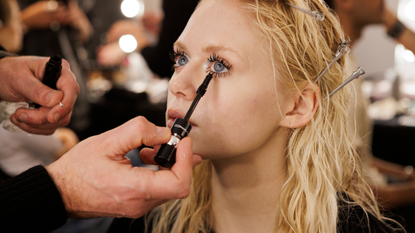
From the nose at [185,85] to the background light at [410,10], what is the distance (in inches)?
157

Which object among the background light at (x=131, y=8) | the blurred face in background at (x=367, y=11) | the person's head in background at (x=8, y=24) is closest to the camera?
the blurred face in background at (x=367, y=11)

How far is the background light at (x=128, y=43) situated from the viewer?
4.09m

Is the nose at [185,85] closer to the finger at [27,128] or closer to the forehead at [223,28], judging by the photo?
the forehead at [223,28]

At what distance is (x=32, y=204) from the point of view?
0.62m

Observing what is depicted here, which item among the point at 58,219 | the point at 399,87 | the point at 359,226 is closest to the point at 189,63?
the point at 58,219

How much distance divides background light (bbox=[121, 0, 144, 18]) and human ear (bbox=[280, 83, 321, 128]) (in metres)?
4.68

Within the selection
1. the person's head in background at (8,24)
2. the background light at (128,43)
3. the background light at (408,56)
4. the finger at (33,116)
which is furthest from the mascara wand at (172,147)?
the background light at (408,56)

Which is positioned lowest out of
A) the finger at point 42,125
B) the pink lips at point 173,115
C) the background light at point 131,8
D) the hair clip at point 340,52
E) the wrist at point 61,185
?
the wrist at point 61,185

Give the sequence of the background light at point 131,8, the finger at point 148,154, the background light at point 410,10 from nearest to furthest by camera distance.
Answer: the finger at point 148,154
the background light at point 410,10
the background light at point 131,8

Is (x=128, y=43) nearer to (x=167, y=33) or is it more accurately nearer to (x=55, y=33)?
(x=55, y=33)

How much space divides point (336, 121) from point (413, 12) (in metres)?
3.70

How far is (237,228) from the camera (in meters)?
0.91

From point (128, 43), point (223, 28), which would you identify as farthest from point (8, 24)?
point (128, 43)

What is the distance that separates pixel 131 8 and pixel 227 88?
4.75 metres
